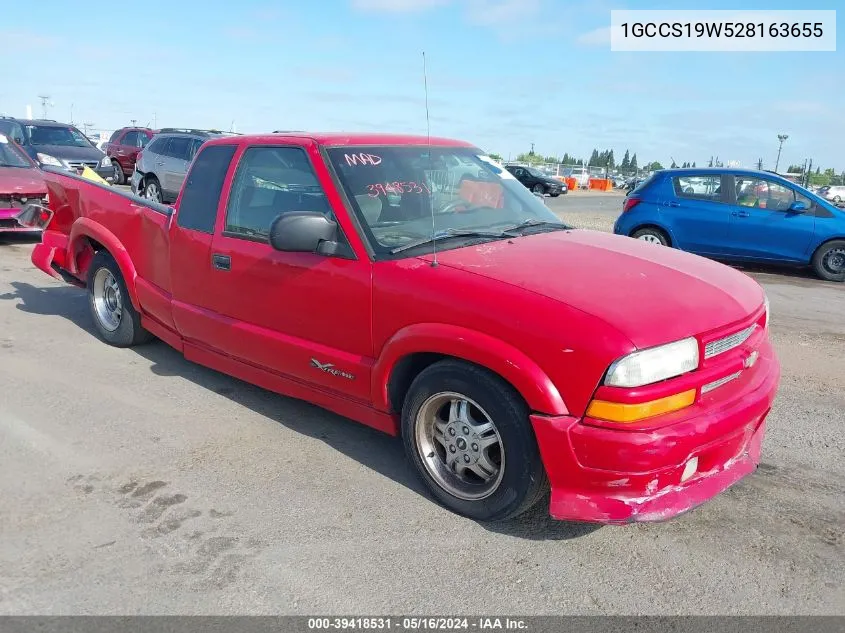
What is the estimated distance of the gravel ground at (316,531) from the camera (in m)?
2.81

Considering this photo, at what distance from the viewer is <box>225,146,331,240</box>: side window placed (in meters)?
4.09

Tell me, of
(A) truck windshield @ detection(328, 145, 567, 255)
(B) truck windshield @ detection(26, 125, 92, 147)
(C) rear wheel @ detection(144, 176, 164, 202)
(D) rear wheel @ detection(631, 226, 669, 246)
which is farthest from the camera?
(B) truck windshield @ detection(26, 125, 92, 147)

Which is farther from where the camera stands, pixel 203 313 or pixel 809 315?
pixel 809 315

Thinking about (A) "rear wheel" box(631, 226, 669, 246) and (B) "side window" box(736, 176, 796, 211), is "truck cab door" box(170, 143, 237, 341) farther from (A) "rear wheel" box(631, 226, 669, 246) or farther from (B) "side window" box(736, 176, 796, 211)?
(B) "side window" box(736, 176, 796, 211)

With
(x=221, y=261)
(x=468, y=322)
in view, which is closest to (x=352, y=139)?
(x=221, y=261)

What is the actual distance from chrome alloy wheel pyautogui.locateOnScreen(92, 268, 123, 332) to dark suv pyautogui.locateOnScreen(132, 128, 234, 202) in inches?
371

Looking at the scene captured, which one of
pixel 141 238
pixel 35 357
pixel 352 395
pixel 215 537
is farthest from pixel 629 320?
pixel 35 357

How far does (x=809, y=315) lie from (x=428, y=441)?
6.18 metres

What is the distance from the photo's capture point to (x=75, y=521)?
10.8 ft

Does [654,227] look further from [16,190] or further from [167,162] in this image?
[167,162]

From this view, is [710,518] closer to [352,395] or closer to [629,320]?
[629,320]

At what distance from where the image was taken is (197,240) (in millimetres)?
4641

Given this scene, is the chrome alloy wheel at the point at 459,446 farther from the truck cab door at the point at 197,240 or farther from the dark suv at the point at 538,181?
the dark suv at the point at 538,181

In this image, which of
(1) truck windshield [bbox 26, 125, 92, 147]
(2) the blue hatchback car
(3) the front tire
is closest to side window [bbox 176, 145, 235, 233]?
(3) the front tire
